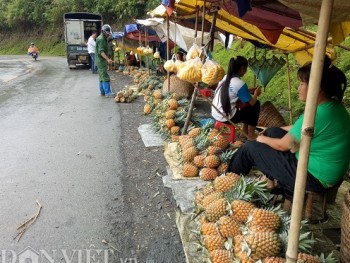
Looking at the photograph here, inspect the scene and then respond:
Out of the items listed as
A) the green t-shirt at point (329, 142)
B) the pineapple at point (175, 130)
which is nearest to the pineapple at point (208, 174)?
the green t-shirt at point (329, 142)

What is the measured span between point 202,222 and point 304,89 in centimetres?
142

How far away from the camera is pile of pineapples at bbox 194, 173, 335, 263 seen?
2141 mm

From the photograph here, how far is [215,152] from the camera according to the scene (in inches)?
157

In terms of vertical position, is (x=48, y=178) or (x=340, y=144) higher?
(x=340, y=144)

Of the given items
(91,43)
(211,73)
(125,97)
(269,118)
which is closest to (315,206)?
(211,73)

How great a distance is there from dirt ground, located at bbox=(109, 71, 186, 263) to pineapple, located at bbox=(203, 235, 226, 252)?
1.77ft

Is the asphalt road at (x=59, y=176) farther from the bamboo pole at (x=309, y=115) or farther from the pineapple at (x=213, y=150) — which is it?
the bamboo pole at (x=309, y=115)

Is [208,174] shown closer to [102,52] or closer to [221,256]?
[221,256]

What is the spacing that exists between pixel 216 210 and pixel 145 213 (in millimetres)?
1194

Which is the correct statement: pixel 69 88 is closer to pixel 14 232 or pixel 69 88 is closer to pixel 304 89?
pixel 14 232

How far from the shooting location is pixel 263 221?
2.33m

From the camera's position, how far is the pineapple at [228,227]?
2.44 metres

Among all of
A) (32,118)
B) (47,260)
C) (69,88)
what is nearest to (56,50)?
(69,88)

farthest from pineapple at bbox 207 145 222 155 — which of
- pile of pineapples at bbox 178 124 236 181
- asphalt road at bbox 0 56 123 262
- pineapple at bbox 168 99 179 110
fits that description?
pineapple at bbox 168 99 179 110
